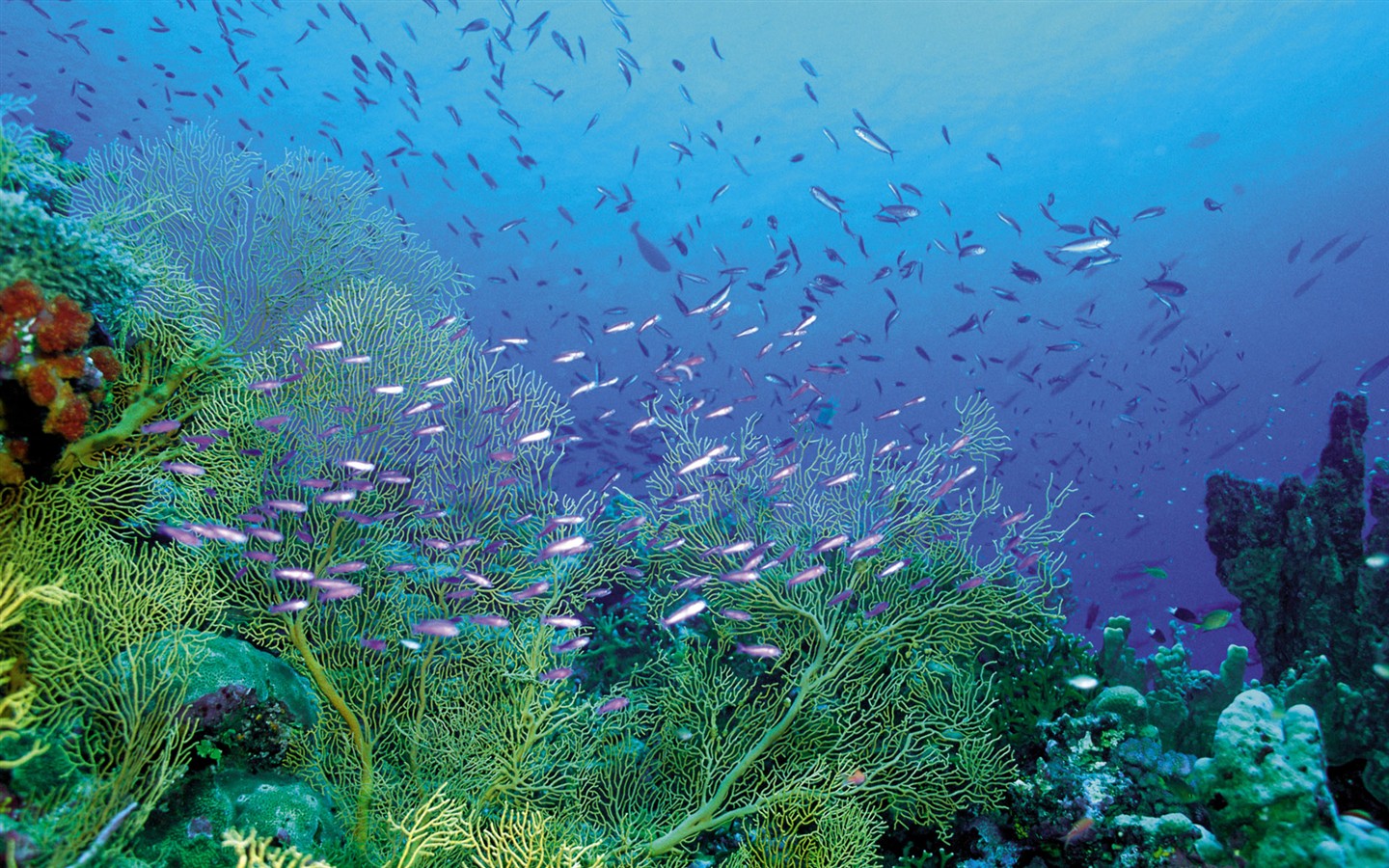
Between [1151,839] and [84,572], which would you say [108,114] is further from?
[1151,839]

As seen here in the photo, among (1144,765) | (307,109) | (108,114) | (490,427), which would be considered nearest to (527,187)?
(307,109)

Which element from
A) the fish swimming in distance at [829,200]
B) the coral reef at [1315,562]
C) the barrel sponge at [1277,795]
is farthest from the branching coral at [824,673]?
the fish swimming in distance at [829,200]

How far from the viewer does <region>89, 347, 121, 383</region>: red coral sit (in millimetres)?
3707

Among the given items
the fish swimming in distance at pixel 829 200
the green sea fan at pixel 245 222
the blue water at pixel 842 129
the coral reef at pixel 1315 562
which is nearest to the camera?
the green sea fan at pixel 245 222

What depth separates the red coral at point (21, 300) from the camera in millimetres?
3082

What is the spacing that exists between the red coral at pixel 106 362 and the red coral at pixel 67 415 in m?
0.33

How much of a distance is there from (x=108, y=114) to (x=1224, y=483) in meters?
53.2

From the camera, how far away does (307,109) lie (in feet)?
112

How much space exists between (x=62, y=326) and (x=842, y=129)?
1476 inches

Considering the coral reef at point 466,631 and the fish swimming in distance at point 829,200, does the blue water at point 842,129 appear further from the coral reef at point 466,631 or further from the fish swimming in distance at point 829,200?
the coral reef at point 466,631

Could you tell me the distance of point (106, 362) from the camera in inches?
147

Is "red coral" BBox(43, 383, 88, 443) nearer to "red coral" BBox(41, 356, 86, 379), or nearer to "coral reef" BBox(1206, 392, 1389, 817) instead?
"red coral" BBox(41, 356, 86, 379)

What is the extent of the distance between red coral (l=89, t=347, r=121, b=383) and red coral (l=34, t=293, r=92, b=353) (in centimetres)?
35

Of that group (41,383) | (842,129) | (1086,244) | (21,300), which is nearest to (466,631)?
(41,383)
